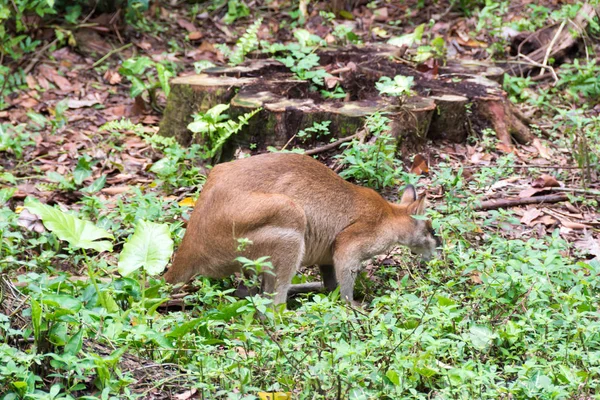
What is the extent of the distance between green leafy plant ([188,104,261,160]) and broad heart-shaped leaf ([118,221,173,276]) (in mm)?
2297

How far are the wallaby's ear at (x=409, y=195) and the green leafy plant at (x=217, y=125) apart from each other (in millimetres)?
1853

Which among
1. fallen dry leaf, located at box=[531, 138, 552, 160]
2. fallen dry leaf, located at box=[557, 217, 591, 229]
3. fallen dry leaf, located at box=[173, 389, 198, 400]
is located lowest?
fallen dry leaf, located at box=[531, 138, 552, 160]

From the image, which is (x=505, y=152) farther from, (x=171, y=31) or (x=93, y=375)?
(x=171, y=31)

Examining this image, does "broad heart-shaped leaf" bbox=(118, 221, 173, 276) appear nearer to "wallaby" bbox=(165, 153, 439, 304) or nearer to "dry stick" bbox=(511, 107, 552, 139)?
"wallaby" bbox=(165, 153, 439, 304)

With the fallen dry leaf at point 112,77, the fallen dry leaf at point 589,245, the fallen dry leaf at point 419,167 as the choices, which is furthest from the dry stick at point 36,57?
the fallen dry leaf at point 589,245

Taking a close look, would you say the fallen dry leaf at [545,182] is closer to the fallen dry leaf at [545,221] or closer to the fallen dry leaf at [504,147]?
the fallen dry leaf at [545,221]

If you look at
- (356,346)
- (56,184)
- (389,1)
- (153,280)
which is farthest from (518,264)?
(389,1)

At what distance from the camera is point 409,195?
6797 millimetres

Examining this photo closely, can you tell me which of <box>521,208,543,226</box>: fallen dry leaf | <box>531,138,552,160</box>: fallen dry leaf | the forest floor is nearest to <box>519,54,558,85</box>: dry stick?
the forest floor

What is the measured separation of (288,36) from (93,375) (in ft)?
30.0

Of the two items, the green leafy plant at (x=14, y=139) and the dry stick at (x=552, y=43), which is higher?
the green leafy plant at (x=14, y=139)

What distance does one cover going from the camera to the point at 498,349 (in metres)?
4.80

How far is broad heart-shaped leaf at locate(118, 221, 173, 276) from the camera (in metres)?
5.58

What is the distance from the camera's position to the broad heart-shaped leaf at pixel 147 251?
5.58m
